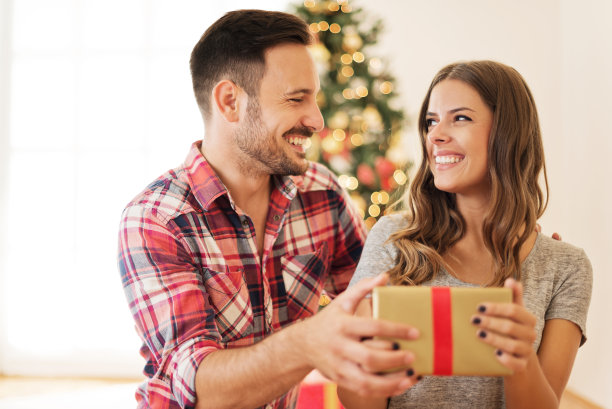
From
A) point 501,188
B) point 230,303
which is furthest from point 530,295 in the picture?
point 230,303

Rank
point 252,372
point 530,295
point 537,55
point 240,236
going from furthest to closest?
point 537,55, point 240,236, point 530,295, point 252,372

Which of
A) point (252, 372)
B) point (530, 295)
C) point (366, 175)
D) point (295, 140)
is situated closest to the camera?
point (252, 372)

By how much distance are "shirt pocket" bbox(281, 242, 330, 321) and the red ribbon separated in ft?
2.50

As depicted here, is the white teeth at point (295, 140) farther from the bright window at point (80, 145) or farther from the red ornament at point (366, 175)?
the bright window at point (80, 145)

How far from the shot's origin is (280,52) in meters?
1.67

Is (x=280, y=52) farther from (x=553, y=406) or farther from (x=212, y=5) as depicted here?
(x=212, y=5)

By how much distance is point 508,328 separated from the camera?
2.98ft

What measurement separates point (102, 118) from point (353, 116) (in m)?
1.90

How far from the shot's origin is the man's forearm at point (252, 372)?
3.56 feet

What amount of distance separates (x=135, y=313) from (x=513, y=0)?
12.0 feet

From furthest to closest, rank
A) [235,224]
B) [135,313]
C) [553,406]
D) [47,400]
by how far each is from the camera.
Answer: [47,400] < [235,224] < [135,313] < [553,406]

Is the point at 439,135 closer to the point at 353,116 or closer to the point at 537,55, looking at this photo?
the point at 353,116

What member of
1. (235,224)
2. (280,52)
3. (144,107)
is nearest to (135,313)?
(235,224)

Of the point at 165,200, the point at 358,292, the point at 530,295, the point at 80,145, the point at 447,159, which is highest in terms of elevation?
the point at 80,145
